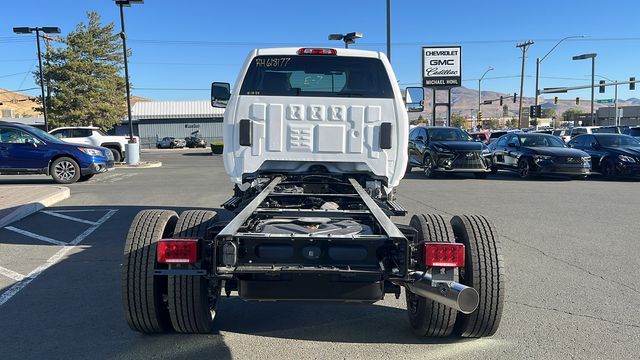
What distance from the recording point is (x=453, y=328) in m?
4.00

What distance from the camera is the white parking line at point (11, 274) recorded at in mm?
5676

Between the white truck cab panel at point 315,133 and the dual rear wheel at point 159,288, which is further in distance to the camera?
the white truck cab panel at point 315,133

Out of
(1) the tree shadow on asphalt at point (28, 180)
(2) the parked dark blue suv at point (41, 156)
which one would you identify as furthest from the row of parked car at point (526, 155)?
(1) the tree shadow on asphalt at point (28, 180)

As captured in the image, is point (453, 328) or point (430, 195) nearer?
point (453, 328)

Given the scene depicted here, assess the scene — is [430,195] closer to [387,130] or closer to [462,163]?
[462,163]

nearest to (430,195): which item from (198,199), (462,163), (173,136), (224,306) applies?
(462,163)

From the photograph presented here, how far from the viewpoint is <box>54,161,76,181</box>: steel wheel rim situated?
15.0 metres

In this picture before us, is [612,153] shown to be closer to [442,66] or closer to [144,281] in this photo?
[442,66]

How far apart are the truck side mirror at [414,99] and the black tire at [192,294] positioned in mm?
3627

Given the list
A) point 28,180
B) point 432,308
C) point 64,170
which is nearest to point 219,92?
point 432,308

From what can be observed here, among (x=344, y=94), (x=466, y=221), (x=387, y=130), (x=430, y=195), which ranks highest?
(x=344, y=94)

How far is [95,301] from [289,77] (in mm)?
3058

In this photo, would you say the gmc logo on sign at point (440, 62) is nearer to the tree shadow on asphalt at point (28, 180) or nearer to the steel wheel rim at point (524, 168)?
the steel wheel rim at point (524, 168)

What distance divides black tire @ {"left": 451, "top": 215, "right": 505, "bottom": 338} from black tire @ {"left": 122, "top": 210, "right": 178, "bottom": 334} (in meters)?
2.19
